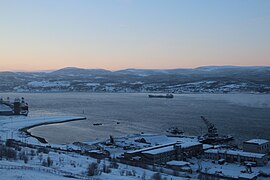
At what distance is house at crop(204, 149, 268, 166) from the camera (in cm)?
622

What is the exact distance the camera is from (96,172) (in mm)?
4289

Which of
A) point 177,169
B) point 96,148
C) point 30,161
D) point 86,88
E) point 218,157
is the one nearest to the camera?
point 30,161

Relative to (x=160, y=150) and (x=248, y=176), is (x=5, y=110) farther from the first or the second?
(x=248, y=176)

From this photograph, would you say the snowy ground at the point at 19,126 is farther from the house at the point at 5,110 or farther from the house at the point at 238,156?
the house at the point at 238,156

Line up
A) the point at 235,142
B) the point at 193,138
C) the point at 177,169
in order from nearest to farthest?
the point at 177,169
the point at 235,142
the point at 193,138

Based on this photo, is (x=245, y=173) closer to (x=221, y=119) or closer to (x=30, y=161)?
(x=30, y=161)

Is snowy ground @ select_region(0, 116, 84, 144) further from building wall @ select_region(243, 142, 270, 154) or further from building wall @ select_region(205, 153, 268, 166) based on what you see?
building wall @ select_region(243, 142, 270, 154)

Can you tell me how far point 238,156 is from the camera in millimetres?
6496

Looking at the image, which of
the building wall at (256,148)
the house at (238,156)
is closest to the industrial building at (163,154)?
the house at (238,156)

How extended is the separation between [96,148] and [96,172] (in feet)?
10.4

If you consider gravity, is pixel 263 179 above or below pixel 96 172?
below

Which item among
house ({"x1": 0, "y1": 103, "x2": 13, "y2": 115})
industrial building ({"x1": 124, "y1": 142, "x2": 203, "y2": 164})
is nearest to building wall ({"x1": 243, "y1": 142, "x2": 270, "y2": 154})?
industrial building ({"x1": 124, "y1": 142, "x2": 203, "y2": 164})

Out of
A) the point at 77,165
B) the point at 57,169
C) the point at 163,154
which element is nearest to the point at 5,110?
the point at 163,154

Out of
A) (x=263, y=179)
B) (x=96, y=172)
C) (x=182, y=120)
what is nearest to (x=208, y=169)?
(x=263, y=179)
